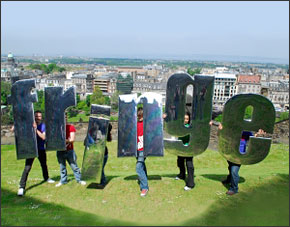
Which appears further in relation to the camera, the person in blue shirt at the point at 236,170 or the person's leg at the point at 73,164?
the person's leg at the point at 73,164

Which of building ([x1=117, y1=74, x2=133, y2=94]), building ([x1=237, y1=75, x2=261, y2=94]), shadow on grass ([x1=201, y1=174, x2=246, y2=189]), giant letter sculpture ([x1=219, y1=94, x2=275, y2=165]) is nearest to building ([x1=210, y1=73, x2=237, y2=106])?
building ([x1=237, y1=75, x2=261, y2=94])

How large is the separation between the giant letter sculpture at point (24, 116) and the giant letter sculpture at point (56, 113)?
0.43m

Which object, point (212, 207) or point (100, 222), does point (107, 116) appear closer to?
point (100, 222)

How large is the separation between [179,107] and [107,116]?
2256mm

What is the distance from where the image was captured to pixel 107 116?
27.6 ft

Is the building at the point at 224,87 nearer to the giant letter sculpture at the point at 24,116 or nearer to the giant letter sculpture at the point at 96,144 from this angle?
the giant letter sculpture at the point at 96,144

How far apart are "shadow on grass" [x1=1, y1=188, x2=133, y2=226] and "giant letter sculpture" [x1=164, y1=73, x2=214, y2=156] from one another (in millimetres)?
2896

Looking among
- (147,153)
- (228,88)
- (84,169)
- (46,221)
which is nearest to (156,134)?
(147,153)

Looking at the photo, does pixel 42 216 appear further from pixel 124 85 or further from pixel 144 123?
pixel 124 85

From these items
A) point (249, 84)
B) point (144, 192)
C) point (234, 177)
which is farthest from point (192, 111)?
point (249, 84)

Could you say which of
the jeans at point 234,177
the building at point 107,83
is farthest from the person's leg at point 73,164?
the building at point 107,83

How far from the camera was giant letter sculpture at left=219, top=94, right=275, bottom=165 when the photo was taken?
747cm

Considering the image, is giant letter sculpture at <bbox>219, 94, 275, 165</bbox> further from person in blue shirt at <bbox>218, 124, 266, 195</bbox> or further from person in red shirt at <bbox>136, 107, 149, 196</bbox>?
person in red shirt at <bbox>136, 107, 149, 196</bbox>

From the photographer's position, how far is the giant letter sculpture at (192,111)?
7.82 m
